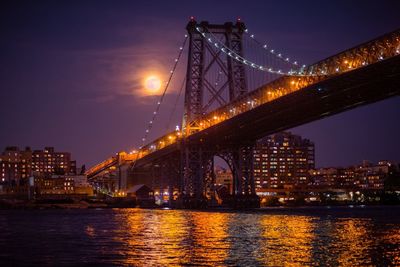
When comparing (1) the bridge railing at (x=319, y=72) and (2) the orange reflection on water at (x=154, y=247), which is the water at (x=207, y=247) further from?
(1) the bridge railing at (x=319, y=72)

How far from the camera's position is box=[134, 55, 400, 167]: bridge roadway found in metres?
55.7

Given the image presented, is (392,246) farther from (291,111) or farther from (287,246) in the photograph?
(291,111)

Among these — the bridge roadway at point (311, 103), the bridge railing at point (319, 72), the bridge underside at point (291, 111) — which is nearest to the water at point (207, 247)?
the bridge railing at point (319, 72)

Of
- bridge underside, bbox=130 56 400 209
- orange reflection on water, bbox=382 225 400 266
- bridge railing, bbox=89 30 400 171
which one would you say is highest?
bridge railing, bbox=89 30 400 171

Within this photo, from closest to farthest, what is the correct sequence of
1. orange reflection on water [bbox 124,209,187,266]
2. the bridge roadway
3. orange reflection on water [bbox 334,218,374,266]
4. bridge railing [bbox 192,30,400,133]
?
1. orange reflection on water [bbox 334,218,374,266]
2. orange reflection on water [bbox 124,209,187,266]
3. bridge railing [bbox 192,30,400,133]
4. the bridge roadway

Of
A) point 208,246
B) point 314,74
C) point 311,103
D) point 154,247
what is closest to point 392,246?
point 208,246

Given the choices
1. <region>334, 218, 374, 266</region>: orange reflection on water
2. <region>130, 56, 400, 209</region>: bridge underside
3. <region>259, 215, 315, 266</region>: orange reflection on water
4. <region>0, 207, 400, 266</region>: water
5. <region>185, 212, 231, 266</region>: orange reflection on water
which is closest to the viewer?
<region>334, 218, 374, 266</region>: orange reflection on water

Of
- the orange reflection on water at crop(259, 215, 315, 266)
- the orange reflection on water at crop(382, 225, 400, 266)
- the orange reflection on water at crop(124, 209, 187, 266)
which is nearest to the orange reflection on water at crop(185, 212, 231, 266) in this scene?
the orange reflection on water at crop(124, 209, 187, 266)

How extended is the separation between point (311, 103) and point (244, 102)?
1320 cm

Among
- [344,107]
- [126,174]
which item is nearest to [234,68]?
[344,107]

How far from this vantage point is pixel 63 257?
28125 mm

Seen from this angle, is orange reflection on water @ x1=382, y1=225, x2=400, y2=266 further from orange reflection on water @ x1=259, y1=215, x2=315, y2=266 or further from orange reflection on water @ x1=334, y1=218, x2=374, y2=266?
orange reflection on water @ x1=259, y1=215, x2=315, y2=266

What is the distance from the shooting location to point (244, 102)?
3071 inches

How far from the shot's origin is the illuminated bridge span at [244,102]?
56344mm
